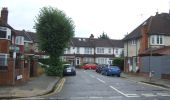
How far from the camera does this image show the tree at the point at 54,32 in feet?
160

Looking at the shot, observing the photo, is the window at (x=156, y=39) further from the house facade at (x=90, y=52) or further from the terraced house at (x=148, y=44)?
the house facade at (x=90, y=52)

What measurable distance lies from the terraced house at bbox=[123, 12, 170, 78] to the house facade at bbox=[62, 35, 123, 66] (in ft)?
138

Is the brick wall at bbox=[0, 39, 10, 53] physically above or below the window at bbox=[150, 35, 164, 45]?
below

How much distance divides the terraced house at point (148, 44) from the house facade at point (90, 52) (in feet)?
138

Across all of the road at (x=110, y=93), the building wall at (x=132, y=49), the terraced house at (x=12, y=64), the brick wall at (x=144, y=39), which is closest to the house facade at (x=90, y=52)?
the building wall at (x=132, y=49)

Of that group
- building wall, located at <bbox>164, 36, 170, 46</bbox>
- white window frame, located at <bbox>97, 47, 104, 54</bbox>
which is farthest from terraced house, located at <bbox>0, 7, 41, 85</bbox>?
white window frame, located at <bbox>97, 47, 104, 54</bbox>

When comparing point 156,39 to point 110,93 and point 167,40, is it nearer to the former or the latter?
point 167,40

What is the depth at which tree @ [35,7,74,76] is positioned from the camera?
160 ft

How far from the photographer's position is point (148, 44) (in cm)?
5694

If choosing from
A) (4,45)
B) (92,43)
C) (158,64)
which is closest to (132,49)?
(158,64)

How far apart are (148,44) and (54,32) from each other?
15.0 metres

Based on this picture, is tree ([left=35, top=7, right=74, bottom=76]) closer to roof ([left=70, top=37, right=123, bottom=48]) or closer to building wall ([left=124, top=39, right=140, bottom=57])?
building wall ([left=124, top=39, right=140, bottom=57])

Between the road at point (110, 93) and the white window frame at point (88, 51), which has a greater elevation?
the white window frame at point (88, 51)

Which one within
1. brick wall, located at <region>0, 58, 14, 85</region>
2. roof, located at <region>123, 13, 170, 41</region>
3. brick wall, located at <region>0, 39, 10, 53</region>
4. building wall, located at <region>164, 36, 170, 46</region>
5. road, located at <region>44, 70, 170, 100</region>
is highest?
roof, located at <region>123, 13, 170, 41</region>
